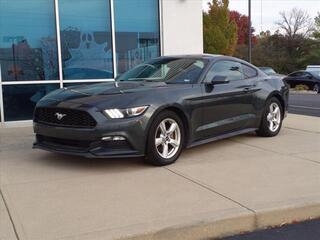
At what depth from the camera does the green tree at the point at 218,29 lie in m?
40.7

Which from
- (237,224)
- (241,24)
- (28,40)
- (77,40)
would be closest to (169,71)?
(237,224)

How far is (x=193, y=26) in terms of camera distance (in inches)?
475

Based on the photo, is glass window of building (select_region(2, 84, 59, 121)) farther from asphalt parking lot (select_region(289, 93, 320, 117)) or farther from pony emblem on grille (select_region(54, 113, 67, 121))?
asphalt parking lot (select_region(289, 93, 320, 117))

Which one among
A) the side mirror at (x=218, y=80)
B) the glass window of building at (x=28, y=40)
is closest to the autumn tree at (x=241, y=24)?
the glass window of building at (x=28, y=40)

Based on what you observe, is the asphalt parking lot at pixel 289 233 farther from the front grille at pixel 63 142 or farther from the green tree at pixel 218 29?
the green tree at pixel 218 29

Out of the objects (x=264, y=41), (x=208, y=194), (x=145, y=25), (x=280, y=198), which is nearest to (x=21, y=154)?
(x=208, y=194)

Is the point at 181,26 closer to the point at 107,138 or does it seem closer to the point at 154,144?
the point at 154,144

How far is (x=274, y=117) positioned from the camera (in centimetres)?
888

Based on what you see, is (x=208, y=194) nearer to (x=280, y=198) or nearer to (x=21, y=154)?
(x=280, y=198)

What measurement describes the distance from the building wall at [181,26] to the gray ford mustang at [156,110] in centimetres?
377

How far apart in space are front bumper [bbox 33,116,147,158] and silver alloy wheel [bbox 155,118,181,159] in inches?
12.8

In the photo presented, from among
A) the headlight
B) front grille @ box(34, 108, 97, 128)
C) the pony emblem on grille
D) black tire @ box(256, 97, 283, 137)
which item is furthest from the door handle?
the pony emblem on grille

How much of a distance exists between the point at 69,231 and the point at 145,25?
8056 millimetres

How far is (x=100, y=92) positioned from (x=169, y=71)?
4.35 feet
